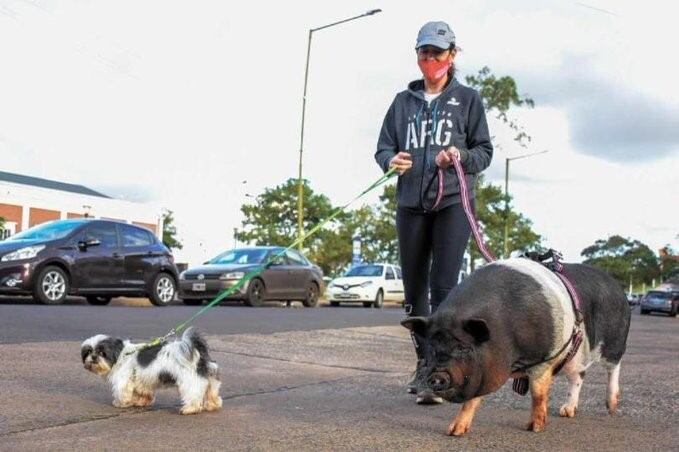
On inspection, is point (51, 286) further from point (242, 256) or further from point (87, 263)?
point (242, 256)

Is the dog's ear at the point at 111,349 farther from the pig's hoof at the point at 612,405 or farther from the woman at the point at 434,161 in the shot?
the pig's hoof at the point at 612,405

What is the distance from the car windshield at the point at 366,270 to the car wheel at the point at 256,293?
915 centimetres

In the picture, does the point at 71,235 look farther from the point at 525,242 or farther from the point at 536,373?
the point at 525,242

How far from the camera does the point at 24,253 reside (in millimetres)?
14906

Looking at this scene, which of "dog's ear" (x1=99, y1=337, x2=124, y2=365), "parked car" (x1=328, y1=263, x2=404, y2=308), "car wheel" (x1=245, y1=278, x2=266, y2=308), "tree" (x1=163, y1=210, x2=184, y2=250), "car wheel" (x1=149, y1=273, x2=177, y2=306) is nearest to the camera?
"dog's ear" (x1=99, y1=337, x2=124, y2=365)

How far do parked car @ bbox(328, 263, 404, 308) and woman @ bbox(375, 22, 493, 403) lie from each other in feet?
72.1

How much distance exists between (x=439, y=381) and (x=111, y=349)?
240 centimetres

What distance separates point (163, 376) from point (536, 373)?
7.18ft

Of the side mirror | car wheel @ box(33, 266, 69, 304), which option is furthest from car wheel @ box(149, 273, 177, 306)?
car wheel @ box(33, 266, 69, 304)

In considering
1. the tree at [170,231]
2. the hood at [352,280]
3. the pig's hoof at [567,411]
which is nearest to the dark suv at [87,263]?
the hood at [352,280]

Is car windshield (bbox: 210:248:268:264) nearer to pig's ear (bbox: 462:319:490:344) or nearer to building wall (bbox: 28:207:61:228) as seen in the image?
pig's ear (bbox: 462:319:490:344)

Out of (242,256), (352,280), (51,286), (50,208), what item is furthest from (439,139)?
(50,208)

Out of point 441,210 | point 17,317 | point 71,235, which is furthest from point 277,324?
point 441,210

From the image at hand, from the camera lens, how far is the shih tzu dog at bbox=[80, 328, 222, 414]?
15.6 feet
